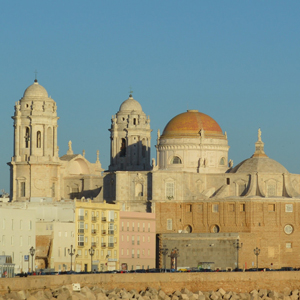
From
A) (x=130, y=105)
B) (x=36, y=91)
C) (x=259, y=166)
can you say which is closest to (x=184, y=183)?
(x=259, y=166)

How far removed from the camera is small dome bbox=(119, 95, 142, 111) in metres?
140

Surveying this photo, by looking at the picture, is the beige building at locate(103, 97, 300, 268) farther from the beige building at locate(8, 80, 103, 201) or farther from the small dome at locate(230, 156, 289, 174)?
the beige building at locate(8, 80, 103, 201)

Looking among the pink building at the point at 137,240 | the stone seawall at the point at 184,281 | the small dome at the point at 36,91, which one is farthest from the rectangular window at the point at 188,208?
the stone seawall at the point at 184,281

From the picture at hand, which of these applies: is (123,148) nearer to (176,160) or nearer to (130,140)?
(130,140)

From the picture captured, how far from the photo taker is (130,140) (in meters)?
138

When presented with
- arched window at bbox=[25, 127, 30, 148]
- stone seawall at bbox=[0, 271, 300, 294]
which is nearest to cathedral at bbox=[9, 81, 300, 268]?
arched window at bbox=[25, 127, 30, 148]

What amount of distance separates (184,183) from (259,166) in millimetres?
9445

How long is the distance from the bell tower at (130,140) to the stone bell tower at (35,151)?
49.0 ft

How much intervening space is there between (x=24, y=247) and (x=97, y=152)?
156 feet

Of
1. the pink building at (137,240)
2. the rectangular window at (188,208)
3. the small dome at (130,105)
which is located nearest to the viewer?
the pink building at (137,240)

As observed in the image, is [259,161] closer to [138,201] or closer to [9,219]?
[138,201]

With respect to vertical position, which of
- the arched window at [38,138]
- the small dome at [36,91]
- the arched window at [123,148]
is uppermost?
the small dome at [36,91]

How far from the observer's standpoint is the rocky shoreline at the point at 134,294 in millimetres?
74812

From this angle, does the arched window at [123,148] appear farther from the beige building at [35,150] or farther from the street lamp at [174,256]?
the street lamp at [174,256]
